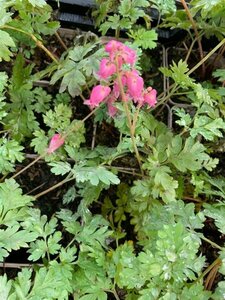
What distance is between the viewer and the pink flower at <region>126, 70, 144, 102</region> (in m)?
1.25

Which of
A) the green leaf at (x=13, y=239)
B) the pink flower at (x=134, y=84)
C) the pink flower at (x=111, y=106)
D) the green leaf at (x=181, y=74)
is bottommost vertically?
the green leaf at (x=13, y=239)

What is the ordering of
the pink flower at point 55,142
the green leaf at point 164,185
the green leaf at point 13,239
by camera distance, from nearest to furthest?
the green leaf at point 13,239
the green leaf at point 164,185
the pink flower at point 55,142

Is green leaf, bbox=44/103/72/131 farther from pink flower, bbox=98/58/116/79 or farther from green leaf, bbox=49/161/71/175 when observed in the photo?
pink flower, bbox=98/58/116/79

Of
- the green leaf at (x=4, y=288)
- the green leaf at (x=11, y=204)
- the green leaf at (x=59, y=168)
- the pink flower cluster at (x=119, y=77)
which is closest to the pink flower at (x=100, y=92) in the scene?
the pink flower cluster at (x=119, y=77)

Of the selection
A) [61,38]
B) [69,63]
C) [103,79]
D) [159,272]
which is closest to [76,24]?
[61,38]

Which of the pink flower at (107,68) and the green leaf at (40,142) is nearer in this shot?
the pink flower at (107,68)

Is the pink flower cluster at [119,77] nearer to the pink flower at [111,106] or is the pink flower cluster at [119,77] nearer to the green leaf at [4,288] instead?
the pink flower at [111,106]

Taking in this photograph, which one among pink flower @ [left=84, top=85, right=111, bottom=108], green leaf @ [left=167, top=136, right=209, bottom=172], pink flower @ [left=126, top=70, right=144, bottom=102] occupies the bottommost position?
green leaf @ [left=167, top=136, right=209, bottom=172]

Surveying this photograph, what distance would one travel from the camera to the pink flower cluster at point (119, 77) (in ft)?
3.86

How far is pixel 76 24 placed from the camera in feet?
6.38

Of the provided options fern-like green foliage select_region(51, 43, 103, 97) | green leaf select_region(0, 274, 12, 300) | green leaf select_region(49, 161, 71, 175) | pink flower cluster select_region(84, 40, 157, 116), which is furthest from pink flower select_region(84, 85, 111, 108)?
green leaf select_region(0, 274, 12, 300)

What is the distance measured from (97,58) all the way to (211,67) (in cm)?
64

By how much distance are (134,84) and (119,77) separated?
6 cm

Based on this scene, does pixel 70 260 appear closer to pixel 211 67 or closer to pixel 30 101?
pixel 30 101
